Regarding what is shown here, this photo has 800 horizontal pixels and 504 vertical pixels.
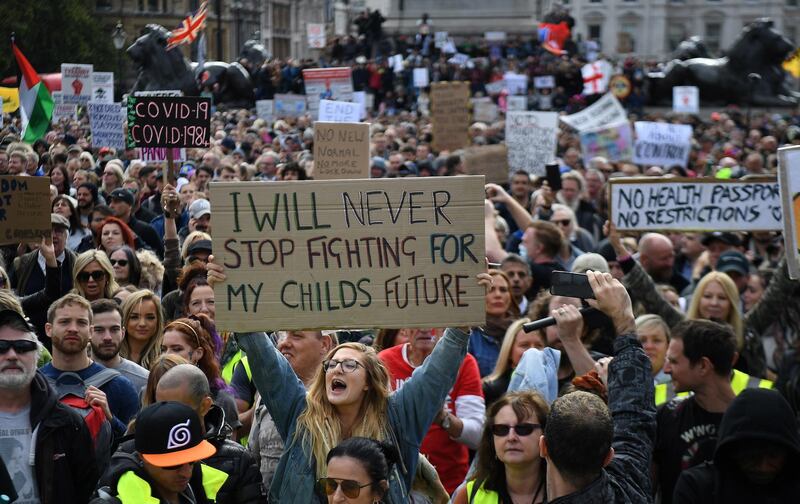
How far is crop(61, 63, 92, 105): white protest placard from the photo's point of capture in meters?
18.9

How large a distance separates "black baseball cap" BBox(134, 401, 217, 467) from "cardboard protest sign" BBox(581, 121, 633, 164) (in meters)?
14.4

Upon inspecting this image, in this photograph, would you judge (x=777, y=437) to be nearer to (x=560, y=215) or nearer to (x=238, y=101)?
(x=560, y=215)

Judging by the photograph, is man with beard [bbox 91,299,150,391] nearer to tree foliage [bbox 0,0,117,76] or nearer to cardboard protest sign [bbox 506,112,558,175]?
cardboard protest sign [bbox 506,112,558,175]

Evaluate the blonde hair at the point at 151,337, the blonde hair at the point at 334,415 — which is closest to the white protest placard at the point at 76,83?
the blonde hair at the point at 151,337

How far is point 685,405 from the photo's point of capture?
5250 mm

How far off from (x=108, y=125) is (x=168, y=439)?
12.3 meters

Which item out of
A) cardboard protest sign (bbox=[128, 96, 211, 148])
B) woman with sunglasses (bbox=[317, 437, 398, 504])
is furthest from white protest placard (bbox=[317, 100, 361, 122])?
woman with sunglasses (bbox=[317, 437, 398, 504])

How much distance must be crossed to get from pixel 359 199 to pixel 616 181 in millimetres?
4828

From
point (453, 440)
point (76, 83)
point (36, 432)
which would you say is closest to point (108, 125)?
point (76, 83)

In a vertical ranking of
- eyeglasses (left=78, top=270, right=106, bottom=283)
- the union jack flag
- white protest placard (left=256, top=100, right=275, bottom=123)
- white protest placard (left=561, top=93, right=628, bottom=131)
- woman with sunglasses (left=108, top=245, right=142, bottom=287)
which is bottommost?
woman with sunglasses (left=108, top=245, right=142, bottom=287)

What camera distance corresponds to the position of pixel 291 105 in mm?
25469

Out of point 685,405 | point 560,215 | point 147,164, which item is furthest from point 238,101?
point 685,405

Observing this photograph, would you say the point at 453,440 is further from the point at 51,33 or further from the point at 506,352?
the point at 51,33

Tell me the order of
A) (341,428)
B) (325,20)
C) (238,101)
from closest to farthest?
1. (341,428)
2. (238,101)
3. (325,20)
